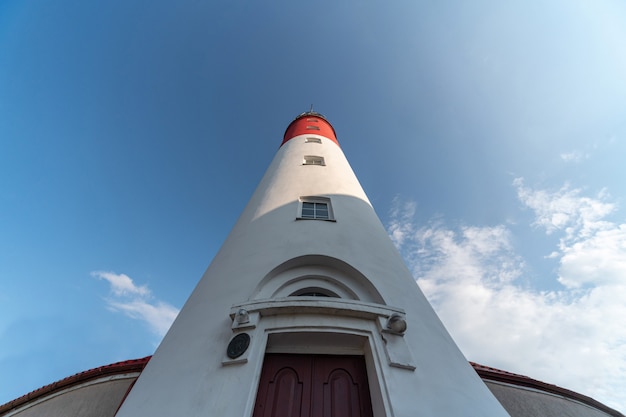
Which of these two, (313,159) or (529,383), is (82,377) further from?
(529,383)

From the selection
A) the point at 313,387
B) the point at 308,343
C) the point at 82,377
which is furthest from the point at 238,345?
the point at 82,377

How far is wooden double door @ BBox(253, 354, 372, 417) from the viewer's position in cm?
299

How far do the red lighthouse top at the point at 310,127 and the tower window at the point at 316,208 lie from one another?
6.77 meters

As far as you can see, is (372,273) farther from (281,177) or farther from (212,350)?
(281,177)

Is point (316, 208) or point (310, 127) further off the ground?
point (310, 127)

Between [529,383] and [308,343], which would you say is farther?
[529,383]

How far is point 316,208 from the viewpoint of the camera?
5.79 m

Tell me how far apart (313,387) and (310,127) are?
11.4m

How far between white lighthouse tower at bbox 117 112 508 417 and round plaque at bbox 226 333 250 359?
0.01 metres

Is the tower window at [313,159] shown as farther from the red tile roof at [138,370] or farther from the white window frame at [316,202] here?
the red tile roof at [138,370]

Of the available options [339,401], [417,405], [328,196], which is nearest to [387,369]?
[417,405]

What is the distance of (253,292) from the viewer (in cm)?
372

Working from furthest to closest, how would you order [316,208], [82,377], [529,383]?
[529,383] < [82,377] < [316,208]

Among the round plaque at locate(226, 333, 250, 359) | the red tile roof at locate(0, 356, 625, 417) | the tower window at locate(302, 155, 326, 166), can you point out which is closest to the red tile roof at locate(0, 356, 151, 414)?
the red tile roof at locate(0, 356, 625, 417)
